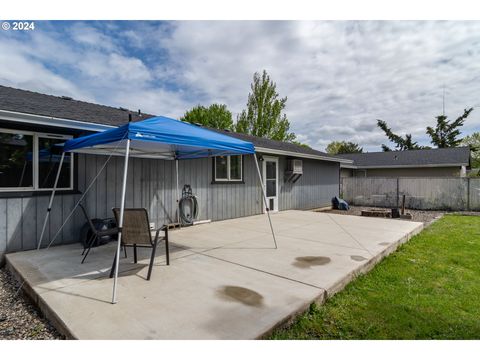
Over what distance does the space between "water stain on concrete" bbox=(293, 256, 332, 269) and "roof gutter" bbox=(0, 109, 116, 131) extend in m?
4.32

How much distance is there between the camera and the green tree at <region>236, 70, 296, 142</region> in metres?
25.0

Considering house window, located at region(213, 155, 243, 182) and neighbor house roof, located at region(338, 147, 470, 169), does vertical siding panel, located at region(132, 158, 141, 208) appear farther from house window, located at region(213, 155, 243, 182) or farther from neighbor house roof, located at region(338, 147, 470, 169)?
neighbor house roof, located at region(338, 147, 470, 169)

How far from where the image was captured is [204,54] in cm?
982

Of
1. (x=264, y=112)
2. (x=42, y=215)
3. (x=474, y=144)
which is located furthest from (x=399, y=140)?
(x=42, y=215)

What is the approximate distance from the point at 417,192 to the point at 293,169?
23.2 feet

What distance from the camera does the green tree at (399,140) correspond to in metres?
35.2

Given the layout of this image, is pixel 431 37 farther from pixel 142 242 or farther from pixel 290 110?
pixel 290 110

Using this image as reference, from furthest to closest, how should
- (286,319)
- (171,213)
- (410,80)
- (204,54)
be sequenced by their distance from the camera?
(410,80)
(204,54)
(171,213)
(286,319)

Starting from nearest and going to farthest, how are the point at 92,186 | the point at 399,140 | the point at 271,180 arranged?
the point at 92,186 → the point at 271,180 → the point at 399,140

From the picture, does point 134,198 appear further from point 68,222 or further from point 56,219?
point 56,219

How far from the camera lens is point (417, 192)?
1318 centimetres

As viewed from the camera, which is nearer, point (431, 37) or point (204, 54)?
point (431, 37)

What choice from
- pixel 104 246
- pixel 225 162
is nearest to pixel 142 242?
pixel 104 246
